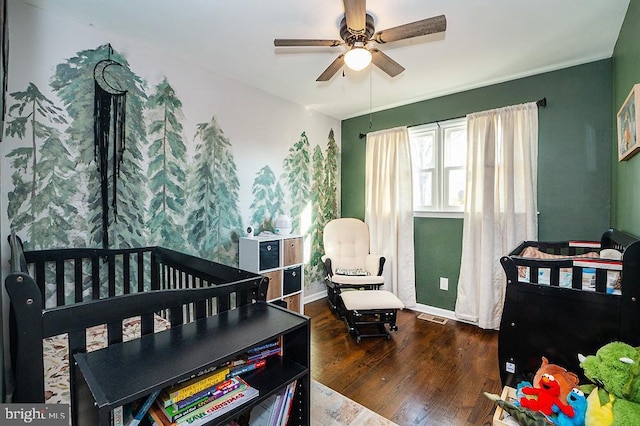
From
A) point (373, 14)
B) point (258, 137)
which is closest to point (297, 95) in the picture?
point (258, 137)

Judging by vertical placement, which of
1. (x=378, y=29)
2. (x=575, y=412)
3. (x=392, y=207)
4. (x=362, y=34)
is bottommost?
(x=575, y=412)

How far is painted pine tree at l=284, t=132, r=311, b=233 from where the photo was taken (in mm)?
3516

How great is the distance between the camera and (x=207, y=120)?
2.69m

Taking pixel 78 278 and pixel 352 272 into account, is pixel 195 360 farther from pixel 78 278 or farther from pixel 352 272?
pixel 352 272

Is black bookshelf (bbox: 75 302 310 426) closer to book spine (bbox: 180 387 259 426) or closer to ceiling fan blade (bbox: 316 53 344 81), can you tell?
book spine (bbox: 180 387 259 426)

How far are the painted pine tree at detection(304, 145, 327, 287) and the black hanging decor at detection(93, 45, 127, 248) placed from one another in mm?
2194

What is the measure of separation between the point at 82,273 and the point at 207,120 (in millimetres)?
1592

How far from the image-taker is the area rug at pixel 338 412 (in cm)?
163

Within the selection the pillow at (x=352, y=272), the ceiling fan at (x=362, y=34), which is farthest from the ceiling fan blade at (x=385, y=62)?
the pillow at (x=352, y=272)

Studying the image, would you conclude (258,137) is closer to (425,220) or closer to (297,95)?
(297,95)

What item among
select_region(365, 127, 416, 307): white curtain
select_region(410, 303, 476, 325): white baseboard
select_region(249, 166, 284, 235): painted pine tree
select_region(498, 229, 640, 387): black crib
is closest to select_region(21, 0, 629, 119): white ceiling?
select_region(365, 127, 416, 307): white curtain

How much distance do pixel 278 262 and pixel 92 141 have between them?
5.98 feet

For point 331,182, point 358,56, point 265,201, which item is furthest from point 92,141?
point 331,182

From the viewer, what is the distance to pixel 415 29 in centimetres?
165
